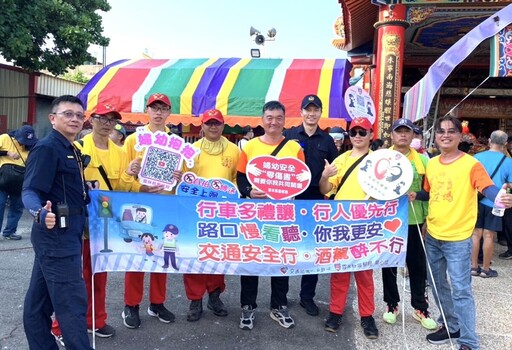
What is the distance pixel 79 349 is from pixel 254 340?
1.41 metres

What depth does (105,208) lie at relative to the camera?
328 cm

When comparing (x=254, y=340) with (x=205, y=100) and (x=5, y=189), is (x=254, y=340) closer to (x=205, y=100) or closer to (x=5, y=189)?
(x=5, y=189)

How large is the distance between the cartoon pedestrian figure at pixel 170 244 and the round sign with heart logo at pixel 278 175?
771 mm

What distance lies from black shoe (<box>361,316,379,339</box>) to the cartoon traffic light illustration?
234 centimetres

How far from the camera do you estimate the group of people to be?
2570 millimetres

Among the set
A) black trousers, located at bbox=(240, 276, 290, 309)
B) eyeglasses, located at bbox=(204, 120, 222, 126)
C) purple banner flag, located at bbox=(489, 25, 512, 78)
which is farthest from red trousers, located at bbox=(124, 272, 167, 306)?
purple banner flag, located at bbox=(489, 25, 512, 78)

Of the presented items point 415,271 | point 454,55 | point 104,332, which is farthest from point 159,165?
point 454,55

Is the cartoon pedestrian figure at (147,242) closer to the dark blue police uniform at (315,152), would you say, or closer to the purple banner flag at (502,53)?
the dark blue police uniform at (315,152)

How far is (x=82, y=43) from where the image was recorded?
37.9ft

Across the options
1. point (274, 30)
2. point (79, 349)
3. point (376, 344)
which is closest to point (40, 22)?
point (274, 30)

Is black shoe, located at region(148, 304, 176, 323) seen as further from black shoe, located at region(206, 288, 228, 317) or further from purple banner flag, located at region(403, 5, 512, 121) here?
purple banner flag, located at region(403, 5, 512, 121)

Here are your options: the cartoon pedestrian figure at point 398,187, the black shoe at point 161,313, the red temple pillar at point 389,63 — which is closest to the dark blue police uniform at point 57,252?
the black shoe at point 161,313

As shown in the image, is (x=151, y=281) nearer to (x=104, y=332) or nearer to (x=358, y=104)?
(x=104, y=332)

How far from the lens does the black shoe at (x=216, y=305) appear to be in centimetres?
382
